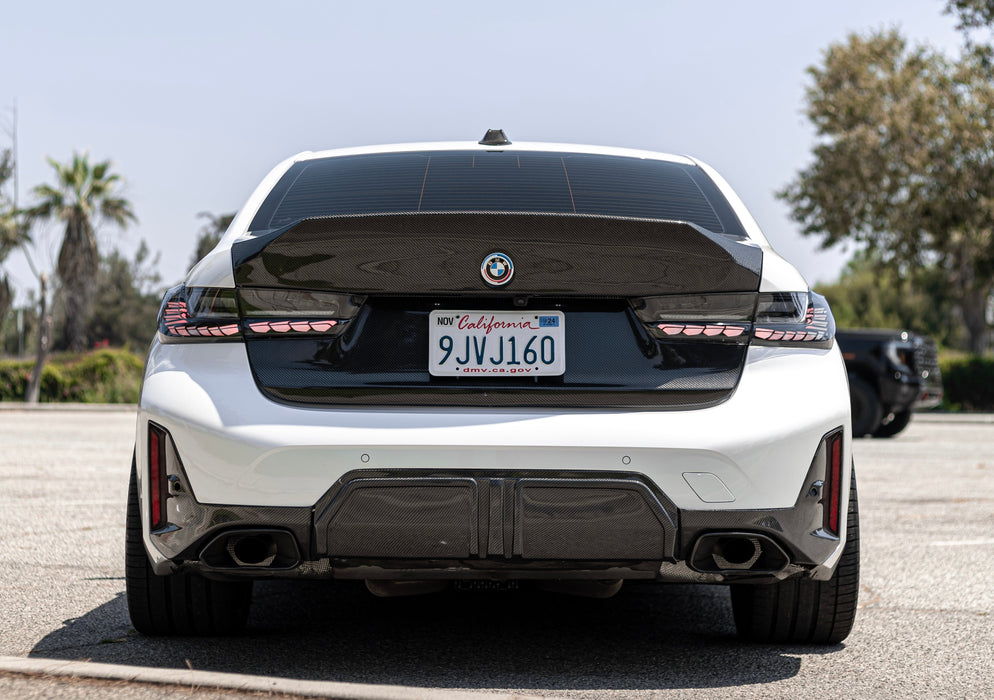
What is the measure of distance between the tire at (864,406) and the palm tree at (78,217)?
104 ft

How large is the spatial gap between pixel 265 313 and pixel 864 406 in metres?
12.1

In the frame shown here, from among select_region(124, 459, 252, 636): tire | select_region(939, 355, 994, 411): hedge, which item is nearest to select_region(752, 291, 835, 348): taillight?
select_region(124, 459, 252, 636): tire

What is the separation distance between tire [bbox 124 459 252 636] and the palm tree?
38.2m

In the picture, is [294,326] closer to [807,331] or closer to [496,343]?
[496,343]

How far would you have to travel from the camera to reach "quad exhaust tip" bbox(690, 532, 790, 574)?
9.93ft

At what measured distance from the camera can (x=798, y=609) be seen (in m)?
3.58

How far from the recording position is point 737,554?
3.11 meters

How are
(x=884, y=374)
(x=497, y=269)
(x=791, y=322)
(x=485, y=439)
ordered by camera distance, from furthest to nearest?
(x=884, y=374) < (x=791, y=322) < (x=497, y=269) < (x=485, y=439)

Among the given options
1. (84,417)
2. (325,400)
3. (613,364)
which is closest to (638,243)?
(613,364)

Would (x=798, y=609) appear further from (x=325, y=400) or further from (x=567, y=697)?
(x=325, y=400)

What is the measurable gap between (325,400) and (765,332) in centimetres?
124

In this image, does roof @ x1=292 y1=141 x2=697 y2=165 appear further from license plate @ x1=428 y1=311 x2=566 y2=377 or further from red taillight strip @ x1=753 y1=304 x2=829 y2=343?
license plate @ x1=428 y1=311 x2=566 y2=377

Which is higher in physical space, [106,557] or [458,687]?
[458,687]

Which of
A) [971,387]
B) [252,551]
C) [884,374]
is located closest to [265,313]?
[252,551]
